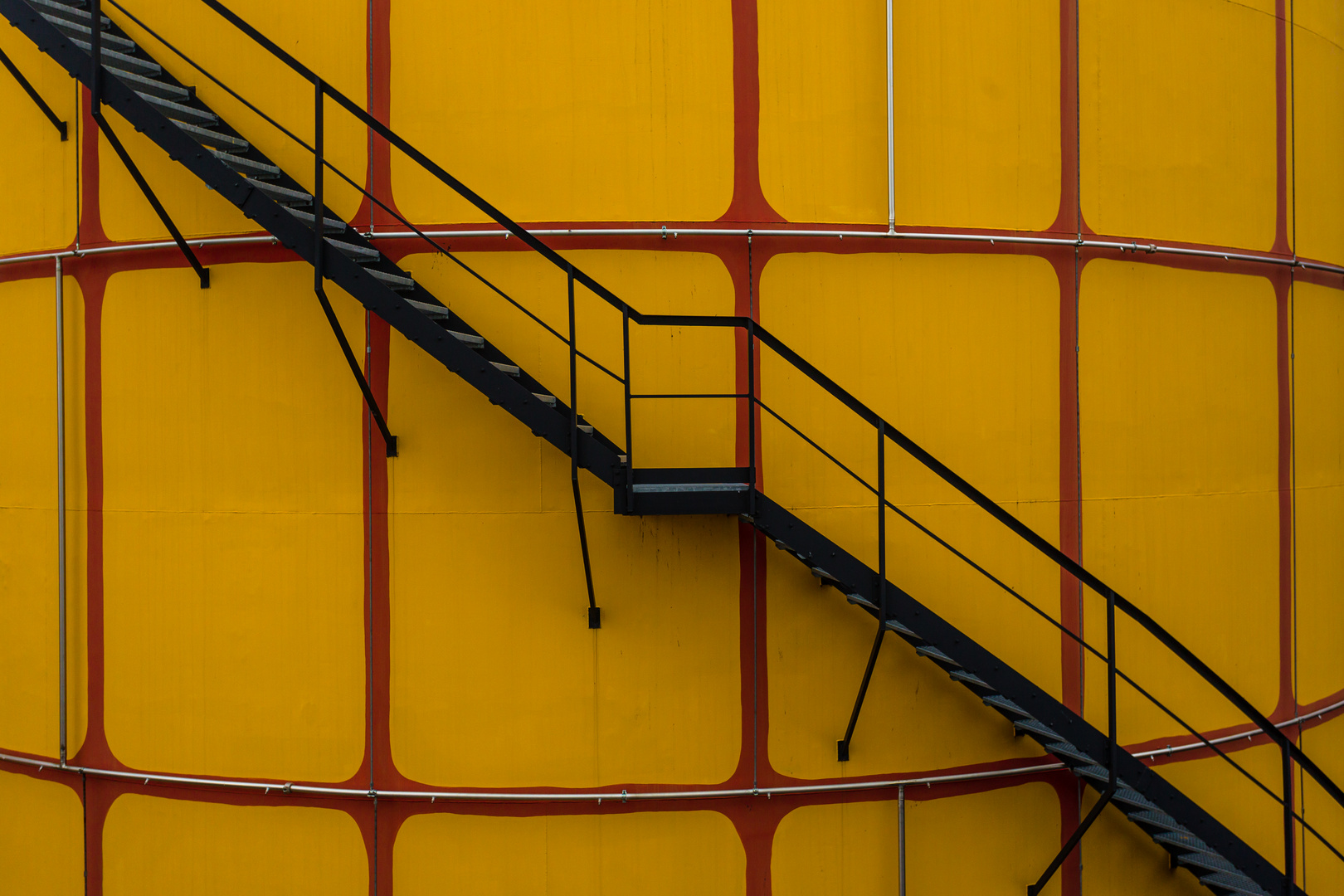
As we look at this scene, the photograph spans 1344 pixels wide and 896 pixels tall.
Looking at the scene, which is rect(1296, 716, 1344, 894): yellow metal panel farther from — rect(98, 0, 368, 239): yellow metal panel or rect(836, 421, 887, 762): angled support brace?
rect(98, 0, 368, 239): yellow metal panel

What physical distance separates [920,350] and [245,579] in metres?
5.22

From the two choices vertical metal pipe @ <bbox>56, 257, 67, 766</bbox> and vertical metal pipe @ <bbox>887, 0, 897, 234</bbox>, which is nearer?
vertical metal pipe @ <bbox>887, 0, 897, 234</bbox>

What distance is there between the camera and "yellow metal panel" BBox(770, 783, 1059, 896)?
6.86m

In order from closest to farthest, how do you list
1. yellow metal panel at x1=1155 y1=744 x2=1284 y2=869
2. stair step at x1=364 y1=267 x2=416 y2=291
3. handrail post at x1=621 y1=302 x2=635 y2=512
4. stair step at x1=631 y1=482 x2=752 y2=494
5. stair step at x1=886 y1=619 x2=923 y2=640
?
handrail post at x1=621 y1=302 x2=635 y2=512
stair step at x1=631 y1=482 x2=752 y2=494
stair step at x1=886 y1=619 x2=923 y2=640
stair step at x1=364 y1=267 x2=416 y2=291
yellow metal panel at x1=1155 y1=744 x2=1284 y2=869

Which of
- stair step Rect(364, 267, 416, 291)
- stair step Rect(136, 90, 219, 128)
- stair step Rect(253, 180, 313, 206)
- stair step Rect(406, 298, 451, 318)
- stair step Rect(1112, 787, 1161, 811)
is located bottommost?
stair step Rect(1112, 787, 1161, 811)

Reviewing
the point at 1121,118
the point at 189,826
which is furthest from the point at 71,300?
the point at 1121,118

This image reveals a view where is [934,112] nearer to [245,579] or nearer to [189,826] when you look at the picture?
[245,579]

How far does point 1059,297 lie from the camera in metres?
7.29

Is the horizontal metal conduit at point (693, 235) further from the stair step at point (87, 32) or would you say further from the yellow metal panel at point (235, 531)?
the stair step at point (87, 32)

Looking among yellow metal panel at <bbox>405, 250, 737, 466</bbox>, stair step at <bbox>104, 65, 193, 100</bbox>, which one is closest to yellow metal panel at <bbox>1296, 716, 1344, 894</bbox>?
yellow metal panel at <bbox>405, 250, 737, 466</bbox>

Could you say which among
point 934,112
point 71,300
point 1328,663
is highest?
point 934,112

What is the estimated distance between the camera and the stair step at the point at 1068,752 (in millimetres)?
6352

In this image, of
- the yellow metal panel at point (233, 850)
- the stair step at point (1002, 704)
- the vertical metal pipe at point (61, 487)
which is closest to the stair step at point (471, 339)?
the vertical metal pipe at point (61, 487)

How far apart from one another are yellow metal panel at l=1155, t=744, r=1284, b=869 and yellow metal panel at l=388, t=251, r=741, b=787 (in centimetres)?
376
